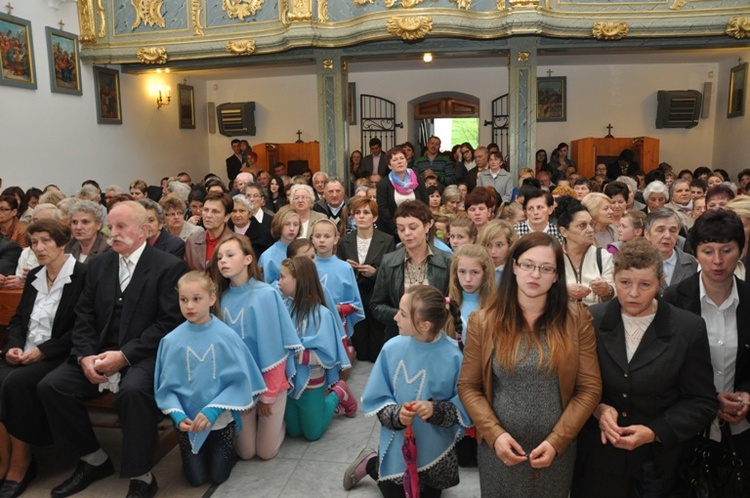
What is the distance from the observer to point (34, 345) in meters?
4.14

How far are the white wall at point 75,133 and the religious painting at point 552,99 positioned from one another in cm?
862

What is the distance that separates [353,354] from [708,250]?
144 inches

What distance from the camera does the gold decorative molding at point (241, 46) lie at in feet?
34.2

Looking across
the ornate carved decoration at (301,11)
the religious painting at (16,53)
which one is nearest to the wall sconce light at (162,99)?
the religious painting at (16,53)

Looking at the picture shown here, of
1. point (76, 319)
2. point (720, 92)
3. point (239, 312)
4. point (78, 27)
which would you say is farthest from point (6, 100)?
point (720, 92)

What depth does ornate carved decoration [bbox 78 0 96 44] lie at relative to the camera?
10867 millimetres

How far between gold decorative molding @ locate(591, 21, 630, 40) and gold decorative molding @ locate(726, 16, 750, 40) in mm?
1511

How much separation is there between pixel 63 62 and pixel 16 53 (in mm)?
1199

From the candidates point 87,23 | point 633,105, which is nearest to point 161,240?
point 87,23

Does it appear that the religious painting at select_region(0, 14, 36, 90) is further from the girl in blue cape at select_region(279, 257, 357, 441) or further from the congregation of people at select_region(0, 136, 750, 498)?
the girl in blue cape at select_region(279, 257, 357, 441)

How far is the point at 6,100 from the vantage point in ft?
30.4

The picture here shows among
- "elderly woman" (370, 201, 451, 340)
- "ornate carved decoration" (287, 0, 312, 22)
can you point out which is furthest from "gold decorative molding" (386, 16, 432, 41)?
"elderly woman" (370, 201, 451, 340)

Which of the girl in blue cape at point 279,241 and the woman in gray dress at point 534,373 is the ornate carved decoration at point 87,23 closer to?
the girl in blue cape at point 279,241

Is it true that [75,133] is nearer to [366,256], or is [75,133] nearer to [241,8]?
Answer: [241,8]
